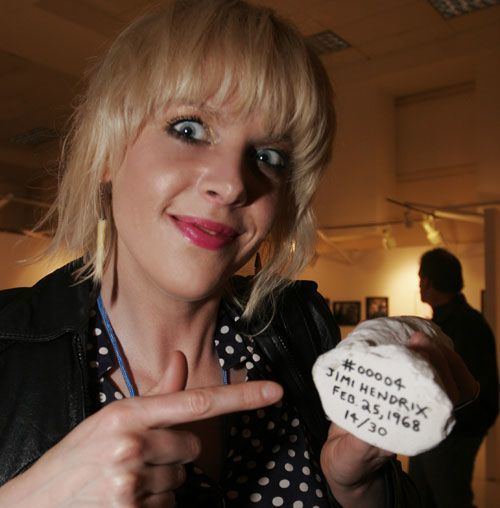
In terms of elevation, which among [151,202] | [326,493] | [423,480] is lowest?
[423,480]

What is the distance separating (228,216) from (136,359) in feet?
1.14

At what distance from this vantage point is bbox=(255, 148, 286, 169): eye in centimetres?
118

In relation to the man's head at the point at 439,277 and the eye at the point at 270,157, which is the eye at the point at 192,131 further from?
the man's head at the point at 439,277

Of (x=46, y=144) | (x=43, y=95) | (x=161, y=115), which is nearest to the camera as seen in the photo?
(x=161, y=115)

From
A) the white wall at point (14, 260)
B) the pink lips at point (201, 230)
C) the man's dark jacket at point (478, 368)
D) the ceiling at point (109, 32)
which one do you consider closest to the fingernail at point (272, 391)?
the pink lips at point (201, 230)

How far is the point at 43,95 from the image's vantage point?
27.9ft

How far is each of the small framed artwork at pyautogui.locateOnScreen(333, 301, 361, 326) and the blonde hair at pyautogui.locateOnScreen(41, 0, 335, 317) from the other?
676 cm

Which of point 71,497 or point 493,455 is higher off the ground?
point 71,497

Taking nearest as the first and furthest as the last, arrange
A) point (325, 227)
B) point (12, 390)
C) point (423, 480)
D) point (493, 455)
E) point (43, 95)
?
point (12, 390), point (423, 480), point (493, 455), point (325, 227), point (43, 95)

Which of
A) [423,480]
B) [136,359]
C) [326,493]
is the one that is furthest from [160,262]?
[423,480]

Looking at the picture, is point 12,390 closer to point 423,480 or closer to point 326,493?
point 326,493

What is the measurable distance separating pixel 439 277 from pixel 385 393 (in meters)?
2.78

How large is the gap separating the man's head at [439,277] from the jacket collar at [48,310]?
261cm

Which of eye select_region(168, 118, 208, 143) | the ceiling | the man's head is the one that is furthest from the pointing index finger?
the ceiling
